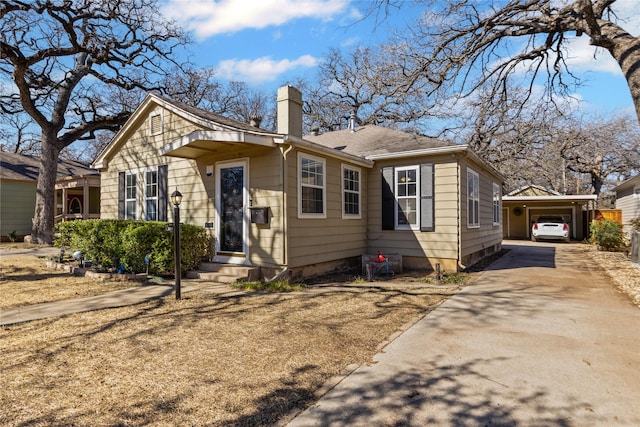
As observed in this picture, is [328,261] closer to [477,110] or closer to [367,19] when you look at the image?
[367,19]

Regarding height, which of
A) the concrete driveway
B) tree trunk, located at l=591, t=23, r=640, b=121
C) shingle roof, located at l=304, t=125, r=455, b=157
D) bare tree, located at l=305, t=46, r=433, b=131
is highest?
bare tree, located at l=305, t=46, r=433, b=131

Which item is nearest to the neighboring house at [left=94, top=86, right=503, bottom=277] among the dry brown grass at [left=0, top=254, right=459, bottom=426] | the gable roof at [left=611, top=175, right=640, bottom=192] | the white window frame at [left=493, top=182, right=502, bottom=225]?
the dry brown grass at [left=0, top=254, right=459, bottom=426]

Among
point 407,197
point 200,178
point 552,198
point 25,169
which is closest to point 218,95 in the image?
point 25,169

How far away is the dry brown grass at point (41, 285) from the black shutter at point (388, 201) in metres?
5.94

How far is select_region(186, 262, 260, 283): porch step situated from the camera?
723cm

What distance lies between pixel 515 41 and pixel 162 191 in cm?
979

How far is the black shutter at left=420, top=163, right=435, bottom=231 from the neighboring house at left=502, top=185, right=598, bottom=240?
13.0 meters

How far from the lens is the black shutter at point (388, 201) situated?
9.54m

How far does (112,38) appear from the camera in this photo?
1645 cm

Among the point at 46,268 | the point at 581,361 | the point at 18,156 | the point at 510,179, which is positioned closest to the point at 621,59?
the point at 581,361

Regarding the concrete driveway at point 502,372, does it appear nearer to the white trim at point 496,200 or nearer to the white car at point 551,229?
the white trim at point 496,200

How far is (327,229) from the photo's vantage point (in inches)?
328

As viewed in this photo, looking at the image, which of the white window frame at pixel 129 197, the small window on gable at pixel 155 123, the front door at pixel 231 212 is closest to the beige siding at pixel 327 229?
the front door at pixel 231 212

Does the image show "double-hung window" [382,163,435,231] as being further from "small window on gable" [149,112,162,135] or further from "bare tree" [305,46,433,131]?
"bare tree" [305,46,433,131]
